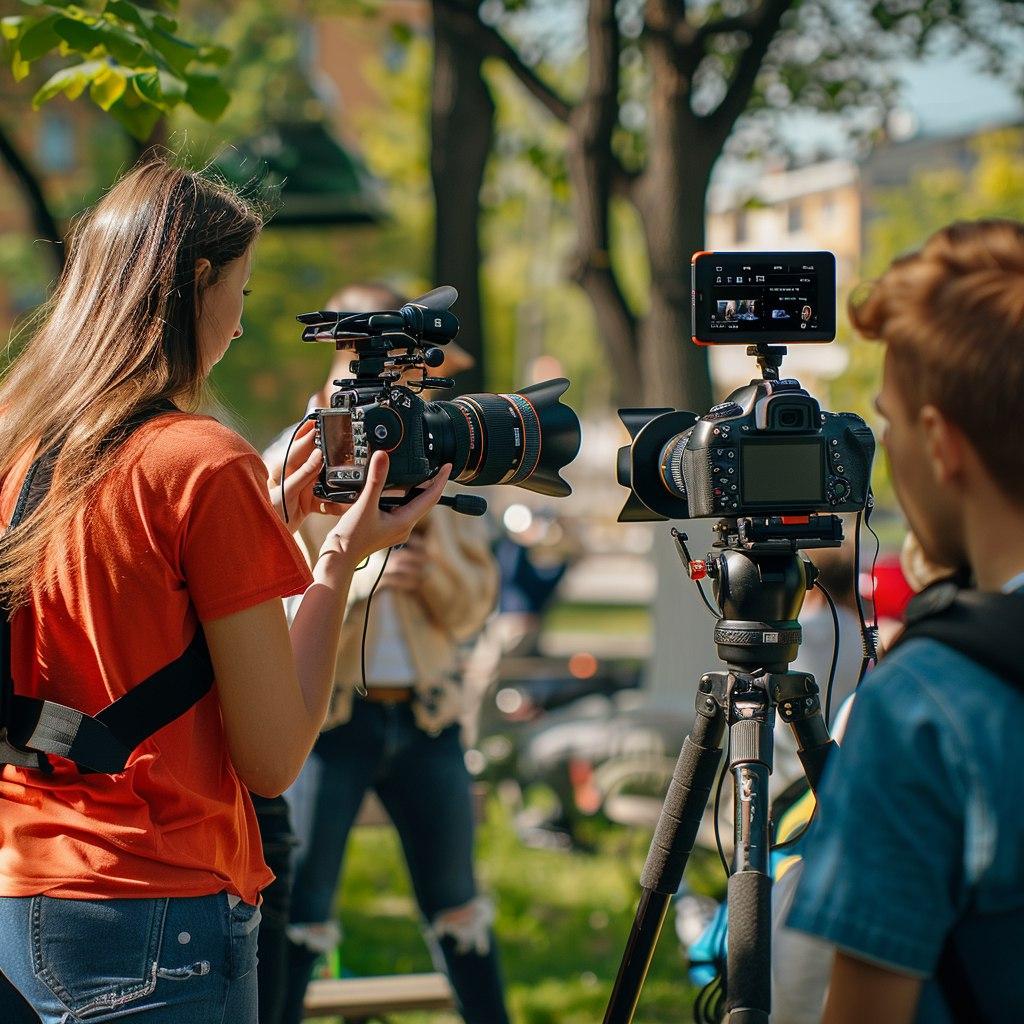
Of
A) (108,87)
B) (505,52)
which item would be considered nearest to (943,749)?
(108,87)

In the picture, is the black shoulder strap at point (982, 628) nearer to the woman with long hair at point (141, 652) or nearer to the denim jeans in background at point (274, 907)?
the woman with long hair at point (141, 652)

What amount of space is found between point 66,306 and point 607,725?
4511mm

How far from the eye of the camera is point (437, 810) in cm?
328

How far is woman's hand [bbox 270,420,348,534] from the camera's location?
7.88ft

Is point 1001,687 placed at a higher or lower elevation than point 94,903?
higher

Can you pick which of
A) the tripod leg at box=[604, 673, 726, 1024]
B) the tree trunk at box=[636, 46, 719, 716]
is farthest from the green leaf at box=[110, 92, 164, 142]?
the tree trunk at box=[636, 46, 719, 716]

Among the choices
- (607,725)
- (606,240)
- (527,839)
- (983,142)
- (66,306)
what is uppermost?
(983,142)

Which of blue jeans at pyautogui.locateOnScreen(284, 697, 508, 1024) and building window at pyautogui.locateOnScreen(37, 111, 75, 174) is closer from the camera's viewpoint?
blue jeans at pyautogui.locateOnScreen(284, 697, 508, 1024)

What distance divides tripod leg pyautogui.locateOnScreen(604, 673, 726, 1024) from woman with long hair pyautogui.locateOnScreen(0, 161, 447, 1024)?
2.56 feet

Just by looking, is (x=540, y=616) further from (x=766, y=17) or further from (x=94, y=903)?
(x=94, y=903)

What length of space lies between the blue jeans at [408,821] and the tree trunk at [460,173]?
10.8 ft

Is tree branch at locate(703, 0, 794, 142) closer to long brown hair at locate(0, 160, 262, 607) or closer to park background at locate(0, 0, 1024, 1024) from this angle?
park background at locate(0, 0, 1024, 1024)

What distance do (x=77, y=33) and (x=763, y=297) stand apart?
159cm

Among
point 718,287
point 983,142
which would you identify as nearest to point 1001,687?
point 718,287
